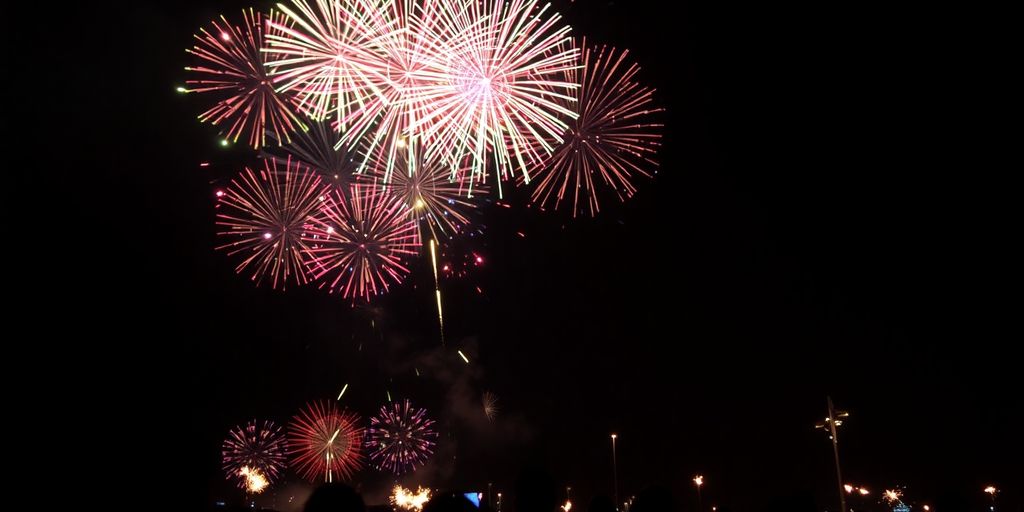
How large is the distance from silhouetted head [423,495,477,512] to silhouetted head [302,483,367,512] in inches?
27.9

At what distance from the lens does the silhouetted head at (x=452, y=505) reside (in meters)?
4.11

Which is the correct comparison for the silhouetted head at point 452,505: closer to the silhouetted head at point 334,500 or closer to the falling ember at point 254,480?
the silhouetted head at point 334,500

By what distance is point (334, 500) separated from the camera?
11.5ft

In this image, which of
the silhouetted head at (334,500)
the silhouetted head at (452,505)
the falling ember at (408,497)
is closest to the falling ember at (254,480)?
the falling ember at (408,497)

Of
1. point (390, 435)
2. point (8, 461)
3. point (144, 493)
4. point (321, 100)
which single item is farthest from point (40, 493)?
point (390, 435)

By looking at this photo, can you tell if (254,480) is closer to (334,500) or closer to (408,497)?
(408,497)

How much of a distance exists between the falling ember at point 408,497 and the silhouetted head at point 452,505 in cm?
6428

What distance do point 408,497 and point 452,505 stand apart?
70.6m

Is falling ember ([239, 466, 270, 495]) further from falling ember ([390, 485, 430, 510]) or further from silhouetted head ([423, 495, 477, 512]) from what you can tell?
silhouetted head ([423, 495, 477, 512])

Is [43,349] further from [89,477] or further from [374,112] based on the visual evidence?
[374,112]

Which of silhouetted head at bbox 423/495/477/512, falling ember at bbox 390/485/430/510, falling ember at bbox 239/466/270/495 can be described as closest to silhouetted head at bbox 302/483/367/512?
silhouetted head at bbox 423/495/477/512

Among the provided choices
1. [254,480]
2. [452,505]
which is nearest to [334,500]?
[452,505]

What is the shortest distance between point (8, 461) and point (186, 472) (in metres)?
0.86

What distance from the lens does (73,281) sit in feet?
14.3
